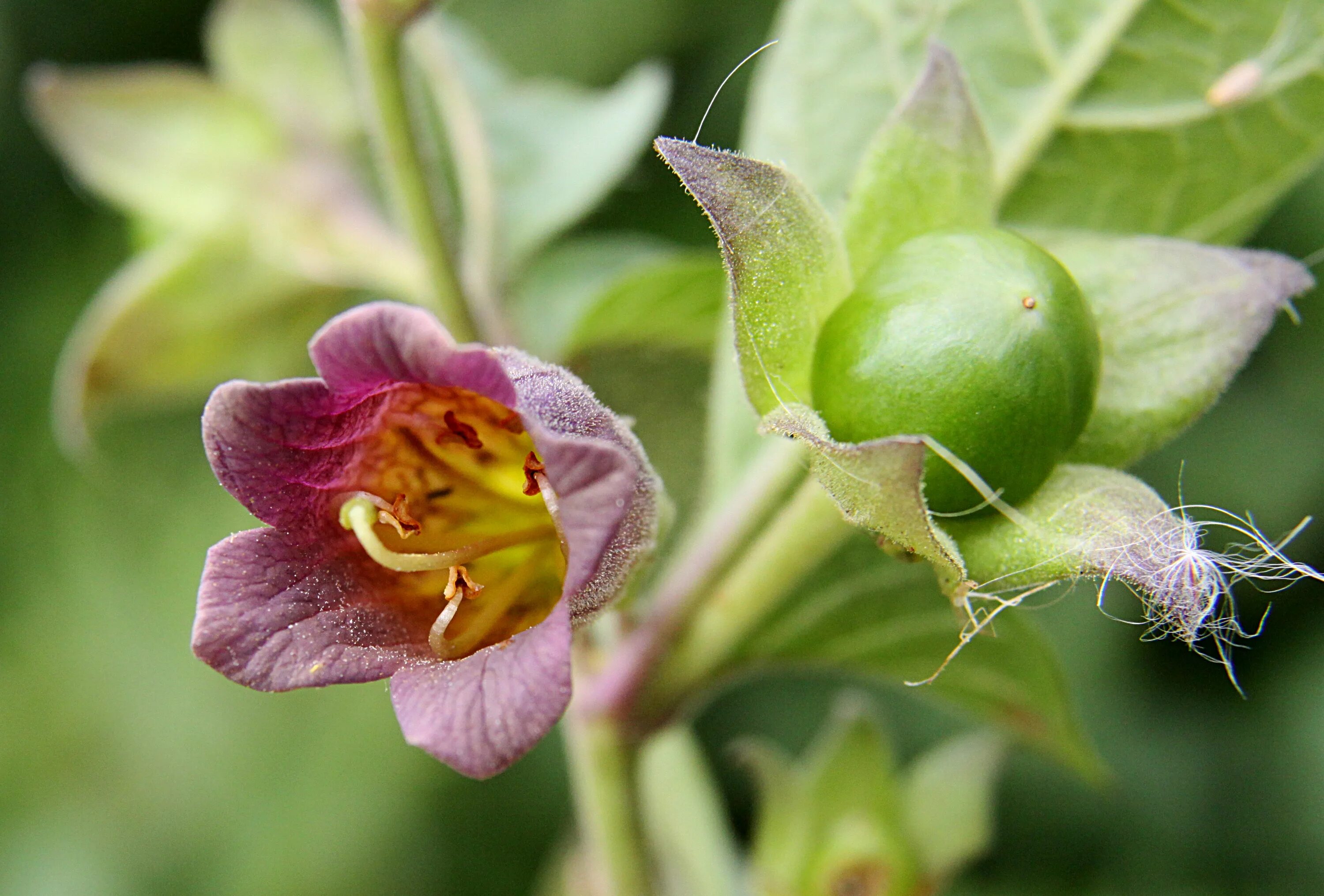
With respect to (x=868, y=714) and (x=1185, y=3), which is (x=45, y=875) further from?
(x=1185, y=3)

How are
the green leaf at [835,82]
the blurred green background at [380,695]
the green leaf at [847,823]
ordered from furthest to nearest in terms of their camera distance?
1. the blurred green background at [380,695]
2. the green leaf at [847,823]
3. the green leaf at [835,82]

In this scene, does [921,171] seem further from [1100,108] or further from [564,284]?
[564,284]

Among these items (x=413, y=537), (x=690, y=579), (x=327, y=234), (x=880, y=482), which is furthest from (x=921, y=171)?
(x=327, y=234)

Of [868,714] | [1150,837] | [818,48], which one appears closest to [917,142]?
[818,48]

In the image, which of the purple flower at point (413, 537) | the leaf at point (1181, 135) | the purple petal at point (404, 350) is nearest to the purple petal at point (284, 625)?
the purple flower at point (413, 537)

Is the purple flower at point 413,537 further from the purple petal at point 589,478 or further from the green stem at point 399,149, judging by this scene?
the green stem at point 399,149

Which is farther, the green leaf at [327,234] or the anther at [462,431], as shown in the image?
the green leaf at [327,234]
